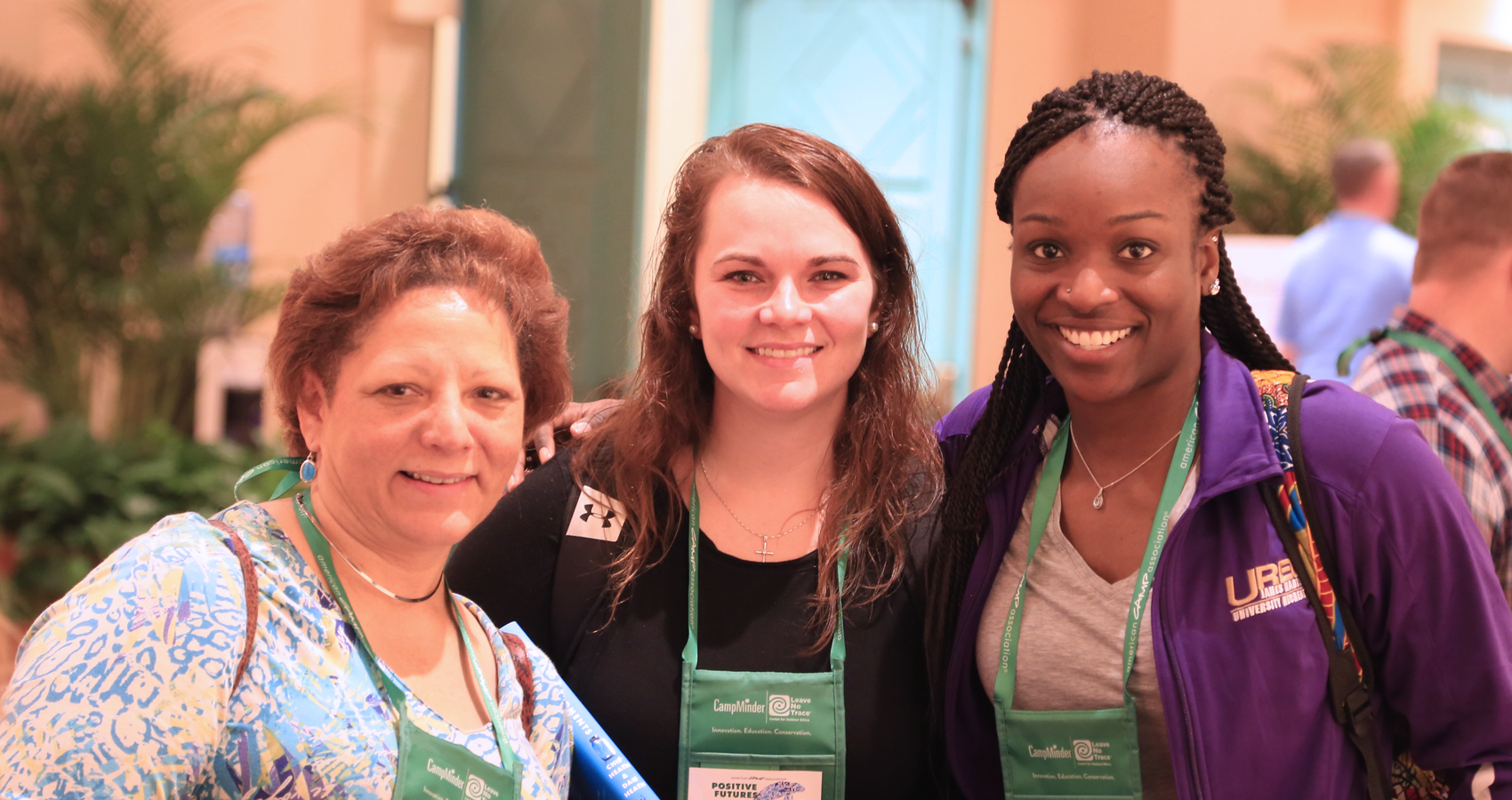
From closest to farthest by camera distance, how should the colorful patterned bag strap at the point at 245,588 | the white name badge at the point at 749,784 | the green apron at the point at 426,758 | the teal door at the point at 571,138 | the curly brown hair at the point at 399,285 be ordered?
the colorful patterned bag strap at the point at 245,588, the green apron at the point at 426,758, the curly brown hair at the point at 399,285, the white name badge at the point at 749,784, the teal door at the point at 571,138

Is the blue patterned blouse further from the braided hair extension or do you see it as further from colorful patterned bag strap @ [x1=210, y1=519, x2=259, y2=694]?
the braided hair extension

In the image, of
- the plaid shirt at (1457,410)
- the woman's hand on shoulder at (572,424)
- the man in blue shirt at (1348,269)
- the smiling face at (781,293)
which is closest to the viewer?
the smiling face at (781,293)

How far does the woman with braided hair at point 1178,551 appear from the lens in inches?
68.7

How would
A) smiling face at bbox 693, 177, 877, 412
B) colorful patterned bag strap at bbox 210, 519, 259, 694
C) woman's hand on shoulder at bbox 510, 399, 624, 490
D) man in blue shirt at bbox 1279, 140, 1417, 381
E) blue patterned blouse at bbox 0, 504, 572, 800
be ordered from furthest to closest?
man in blue shirt at bbox 1279, 140, 1417, 381, woman's hand on shoulder at bbox 510, 399, 624, 490, smiling face at bbox 693, 177, 877, 412, colorful patterned bag strap at bbox 210, 519, 259, 694, blue patterned blouse at bbox 0, 504, 572, 800

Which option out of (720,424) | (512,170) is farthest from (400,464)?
(512,170)

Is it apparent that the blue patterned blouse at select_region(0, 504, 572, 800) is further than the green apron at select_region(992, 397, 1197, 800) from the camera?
No

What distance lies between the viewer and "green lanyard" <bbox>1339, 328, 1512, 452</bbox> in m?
2.55

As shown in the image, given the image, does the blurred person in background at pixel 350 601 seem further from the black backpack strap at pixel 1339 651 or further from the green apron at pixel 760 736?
the black backpack strap at pixel 1339 651

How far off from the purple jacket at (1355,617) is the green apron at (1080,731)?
0.18 ft

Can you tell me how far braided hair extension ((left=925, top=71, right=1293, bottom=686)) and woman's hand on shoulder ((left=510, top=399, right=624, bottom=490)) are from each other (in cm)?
68

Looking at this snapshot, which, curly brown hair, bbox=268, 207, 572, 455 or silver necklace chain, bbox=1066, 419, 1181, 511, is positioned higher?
curly brown hair, bbox=268, 207, 572, 455

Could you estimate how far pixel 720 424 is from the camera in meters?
2.33

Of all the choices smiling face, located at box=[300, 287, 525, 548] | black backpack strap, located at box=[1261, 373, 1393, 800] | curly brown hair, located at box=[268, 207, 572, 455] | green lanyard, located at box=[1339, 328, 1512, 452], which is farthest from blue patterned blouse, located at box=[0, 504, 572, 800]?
green lanyard, located at box=[1339, 328, 1512, 452]

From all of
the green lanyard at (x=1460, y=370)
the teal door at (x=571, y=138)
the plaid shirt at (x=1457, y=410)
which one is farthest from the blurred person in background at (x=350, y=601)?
the teal door at (x=571, y=138)
